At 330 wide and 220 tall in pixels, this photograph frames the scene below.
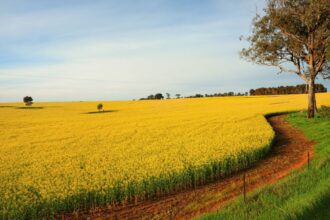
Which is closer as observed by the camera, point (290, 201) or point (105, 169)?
point (290, 201)

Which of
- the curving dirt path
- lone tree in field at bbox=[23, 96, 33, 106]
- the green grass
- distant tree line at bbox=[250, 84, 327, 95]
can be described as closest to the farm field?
the curving dirt path

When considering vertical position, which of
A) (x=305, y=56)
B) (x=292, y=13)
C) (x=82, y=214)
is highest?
(x=292, y=13)

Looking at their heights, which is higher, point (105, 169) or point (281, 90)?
point (281, 90)

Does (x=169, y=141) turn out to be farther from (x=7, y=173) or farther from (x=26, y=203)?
(x=26, y=203)

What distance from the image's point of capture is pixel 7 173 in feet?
55.5

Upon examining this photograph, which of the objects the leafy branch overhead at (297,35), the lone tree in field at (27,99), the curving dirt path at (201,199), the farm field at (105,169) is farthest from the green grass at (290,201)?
the lone tree in field at (27,99)

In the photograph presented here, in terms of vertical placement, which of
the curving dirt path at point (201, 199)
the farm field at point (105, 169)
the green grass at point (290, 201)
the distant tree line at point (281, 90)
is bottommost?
the curving dirt path at point (201, 199)

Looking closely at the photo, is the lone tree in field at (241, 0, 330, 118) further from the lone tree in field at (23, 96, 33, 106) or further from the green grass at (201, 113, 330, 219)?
the lone tree in field at (23, 96, 33, 106)

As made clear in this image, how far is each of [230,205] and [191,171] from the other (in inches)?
184

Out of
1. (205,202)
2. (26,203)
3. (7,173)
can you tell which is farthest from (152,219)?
(7,173)

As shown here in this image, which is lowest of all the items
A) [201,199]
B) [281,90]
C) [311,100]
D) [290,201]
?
[201,199]

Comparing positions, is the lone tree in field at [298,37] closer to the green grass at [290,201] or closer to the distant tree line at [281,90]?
the green grass at [290,201]

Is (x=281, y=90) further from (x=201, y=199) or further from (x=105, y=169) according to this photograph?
(x=201, y=199)

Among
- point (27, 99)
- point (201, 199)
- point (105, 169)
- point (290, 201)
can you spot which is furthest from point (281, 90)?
point (290, 201)
